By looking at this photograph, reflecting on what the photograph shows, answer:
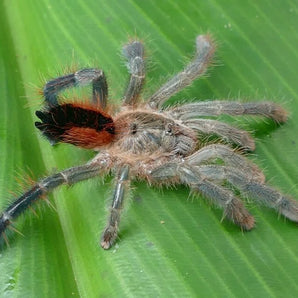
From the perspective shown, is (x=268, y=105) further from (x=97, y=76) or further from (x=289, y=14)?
(x=97, y=76)

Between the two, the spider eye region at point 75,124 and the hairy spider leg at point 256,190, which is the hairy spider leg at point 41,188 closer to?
the spider eye region at point 75,124

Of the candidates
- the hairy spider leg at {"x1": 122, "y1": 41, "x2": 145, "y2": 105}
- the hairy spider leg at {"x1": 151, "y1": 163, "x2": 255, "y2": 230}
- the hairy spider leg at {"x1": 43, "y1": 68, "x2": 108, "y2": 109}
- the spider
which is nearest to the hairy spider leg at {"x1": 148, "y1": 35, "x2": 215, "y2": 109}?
the spider

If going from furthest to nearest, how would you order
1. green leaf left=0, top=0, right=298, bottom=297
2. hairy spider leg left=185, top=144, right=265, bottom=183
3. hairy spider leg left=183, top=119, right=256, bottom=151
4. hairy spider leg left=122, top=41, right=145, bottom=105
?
hairy spider leg left=122, top=41, right=145, bottom=105
hairy spider leg left=183, top=119, right=256, bottom=151
hairy spider leg left=185, top=144, right=265, bottom=183
green leaf left=0, top=0, right=298, bottom=297

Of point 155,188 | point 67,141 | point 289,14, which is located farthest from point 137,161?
point 289,14

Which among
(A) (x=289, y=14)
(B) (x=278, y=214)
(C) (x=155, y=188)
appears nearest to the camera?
(B) (x=278, y=214)

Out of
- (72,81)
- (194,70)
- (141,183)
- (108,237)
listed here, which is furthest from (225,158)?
(72,81)

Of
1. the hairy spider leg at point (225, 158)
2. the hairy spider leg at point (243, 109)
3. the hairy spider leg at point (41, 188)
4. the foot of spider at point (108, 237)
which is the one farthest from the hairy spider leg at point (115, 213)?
the hairy spider leg at point (243, 109)

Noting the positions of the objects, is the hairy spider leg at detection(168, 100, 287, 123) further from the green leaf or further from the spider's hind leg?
the spider's hind leg
